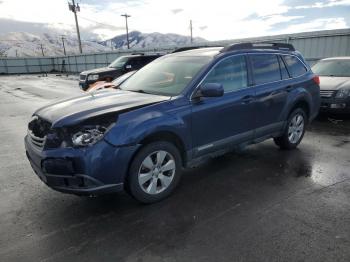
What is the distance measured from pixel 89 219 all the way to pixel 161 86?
1.97 m

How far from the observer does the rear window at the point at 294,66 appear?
224 inches

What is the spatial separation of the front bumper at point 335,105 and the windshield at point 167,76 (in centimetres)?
494

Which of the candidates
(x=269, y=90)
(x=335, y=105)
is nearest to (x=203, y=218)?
(x=269, y=90)

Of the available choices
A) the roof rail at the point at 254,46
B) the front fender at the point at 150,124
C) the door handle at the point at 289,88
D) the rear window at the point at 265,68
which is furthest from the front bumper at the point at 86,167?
the door handle at the point at 289,88

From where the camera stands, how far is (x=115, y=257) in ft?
9.46

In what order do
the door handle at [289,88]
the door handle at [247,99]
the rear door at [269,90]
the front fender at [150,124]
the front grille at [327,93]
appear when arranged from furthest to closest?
the front grille at [327,93], the door handle at [289,88], the rear door at [269,90], the door handle at [247,99], the front fender at [150,124]

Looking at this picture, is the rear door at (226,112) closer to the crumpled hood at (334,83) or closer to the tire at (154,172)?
the tire at (154,172)

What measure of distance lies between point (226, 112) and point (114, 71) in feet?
35.4

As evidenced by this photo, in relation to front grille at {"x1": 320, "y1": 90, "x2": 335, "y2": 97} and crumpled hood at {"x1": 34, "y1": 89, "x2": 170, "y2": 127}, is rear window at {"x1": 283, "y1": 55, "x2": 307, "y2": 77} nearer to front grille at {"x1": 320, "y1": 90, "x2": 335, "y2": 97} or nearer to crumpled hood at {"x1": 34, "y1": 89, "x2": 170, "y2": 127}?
front grille at {"x1": 320, "y1": 90, "x2": 335, "y2": 97}

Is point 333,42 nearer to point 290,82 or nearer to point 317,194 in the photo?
point 290,82

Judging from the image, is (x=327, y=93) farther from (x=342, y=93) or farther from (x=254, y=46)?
(x=254, y=46)

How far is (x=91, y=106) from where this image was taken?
3.72 m

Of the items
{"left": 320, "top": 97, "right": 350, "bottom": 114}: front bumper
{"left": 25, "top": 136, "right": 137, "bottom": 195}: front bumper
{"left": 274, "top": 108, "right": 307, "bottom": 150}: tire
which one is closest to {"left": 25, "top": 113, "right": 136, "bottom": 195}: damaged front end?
{"left": 25, "top": 136, "right": 137, "bottom": 195}: front bumper

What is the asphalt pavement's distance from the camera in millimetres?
2943
